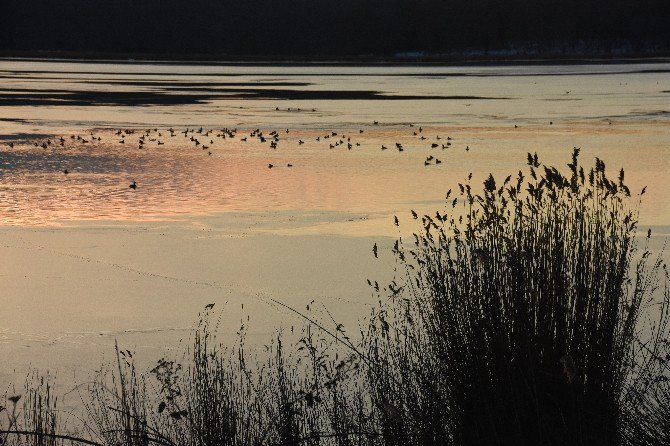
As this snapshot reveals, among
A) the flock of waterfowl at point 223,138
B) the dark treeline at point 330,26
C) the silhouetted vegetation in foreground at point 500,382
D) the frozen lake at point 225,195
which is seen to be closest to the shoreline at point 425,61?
the dark treeline at point 330,26

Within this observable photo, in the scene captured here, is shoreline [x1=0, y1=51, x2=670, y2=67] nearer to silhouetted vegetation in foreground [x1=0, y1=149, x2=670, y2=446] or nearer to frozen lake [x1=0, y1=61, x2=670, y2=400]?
frozen lake [x1=0, y1=61, x2=670, y2=400]

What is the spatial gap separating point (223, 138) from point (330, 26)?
11142cm

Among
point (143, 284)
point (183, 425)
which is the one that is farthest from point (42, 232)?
point (183, 425)

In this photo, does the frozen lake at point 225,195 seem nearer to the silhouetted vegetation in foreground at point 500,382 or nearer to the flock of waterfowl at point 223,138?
the flock of waterfowl at point 223,138

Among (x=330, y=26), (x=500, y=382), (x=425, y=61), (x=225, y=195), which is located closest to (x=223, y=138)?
(x=225, y=195)

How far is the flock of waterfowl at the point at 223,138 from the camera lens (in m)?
19.2

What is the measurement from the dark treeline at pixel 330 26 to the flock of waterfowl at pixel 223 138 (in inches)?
3246

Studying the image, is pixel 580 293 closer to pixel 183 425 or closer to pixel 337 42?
pixel 183 425

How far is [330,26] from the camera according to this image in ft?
427

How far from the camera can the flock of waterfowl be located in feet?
63.1

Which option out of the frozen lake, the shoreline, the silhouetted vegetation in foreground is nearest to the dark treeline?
the shoreline

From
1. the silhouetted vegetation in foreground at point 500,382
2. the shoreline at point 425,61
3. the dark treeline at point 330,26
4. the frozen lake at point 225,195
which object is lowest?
the silhouetted vegetation in foreground at point 500,382

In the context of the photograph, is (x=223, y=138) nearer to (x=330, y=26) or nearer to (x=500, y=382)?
(x=500, y=382)

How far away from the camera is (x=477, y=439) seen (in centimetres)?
519
